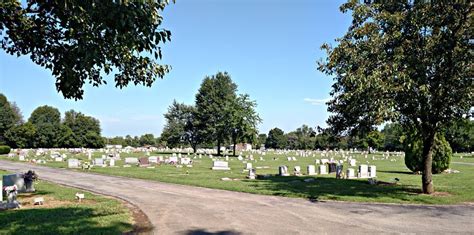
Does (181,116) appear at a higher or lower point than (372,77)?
higher

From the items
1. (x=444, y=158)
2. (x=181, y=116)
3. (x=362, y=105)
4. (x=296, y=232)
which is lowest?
(x=296, y=232)

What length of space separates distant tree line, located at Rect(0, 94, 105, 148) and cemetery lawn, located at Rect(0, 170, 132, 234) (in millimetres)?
88088

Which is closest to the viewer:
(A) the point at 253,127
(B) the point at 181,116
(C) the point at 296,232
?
(C) the point at 296,232

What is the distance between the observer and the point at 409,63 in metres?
15.3

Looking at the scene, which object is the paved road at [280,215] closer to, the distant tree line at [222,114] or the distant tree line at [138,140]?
the distant tree line at [222,114]

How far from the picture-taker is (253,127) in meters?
59.6

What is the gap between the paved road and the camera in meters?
9.75

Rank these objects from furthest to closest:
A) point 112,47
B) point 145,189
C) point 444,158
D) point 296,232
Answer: point 444,158, point 145,189, point 296,232, point 112,47

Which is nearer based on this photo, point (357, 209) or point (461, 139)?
point (357, 209)

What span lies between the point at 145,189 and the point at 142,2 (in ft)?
39.2

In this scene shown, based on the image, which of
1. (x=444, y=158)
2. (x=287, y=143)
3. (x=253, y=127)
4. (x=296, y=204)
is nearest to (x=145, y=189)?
(x=296, y=204)

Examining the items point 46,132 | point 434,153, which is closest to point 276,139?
point 46,132

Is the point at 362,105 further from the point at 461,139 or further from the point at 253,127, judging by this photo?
the point at 461,139

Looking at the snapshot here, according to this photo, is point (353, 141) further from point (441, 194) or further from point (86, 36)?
point (86, 36)
